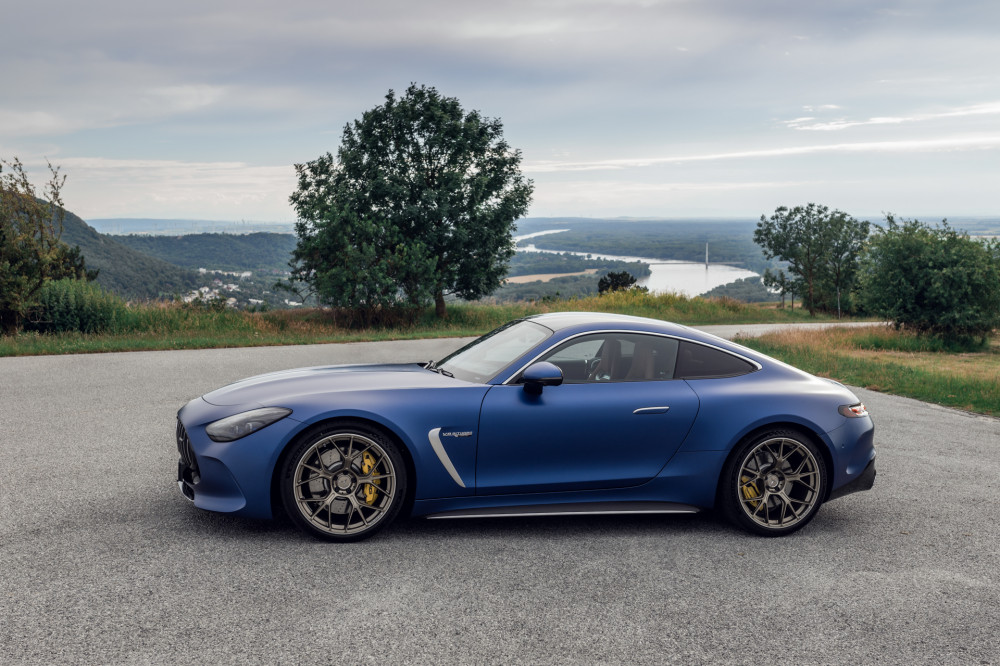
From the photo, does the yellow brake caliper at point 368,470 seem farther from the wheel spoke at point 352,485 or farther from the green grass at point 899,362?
the green grass at point 899,362

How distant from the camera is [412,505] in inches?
189

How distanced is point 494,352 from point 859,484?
2.57 metres

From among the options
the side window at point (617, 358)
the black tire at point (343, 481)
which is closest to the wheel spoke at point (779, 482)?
the side window at point (617, 358)

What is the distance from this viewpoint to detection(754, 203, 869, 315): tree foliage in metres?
76.0

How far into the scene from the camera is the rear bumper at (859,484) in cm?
518

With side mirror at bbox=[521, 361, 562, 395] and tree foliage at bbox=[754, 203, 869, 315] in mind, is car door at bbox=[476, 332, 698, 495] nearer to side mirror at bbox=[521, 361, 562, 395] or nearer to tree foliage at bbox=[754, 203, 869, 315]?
side mirror at bbox=[521, 361, 562, 395]

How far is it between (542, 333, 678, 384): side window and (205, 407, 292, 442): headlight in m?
1.73

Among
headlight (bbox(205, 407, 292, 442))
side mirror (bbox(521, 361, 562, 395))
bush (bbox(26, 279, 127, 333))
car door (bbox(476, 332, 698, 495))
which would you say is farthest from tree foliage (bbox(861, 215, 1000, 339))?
headlight (bbox(205, 407, 292, 442))

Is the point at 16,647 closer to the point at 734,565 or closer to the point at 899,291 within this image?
the point at 734,565

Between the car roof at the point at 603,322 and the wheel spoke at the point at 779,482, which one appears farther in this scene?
the car roof at the point at 603,322

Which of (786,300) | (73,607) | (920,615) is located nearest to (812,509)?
(920,615)

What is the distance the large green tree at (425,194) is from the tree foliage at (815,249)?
176ft

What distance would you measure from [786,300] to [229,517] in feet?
283

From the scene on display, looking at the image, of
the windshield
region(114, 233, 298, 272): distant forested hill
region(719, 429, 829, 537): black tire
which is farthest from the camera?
region(114, 233, 298, 272): distant forested hill
